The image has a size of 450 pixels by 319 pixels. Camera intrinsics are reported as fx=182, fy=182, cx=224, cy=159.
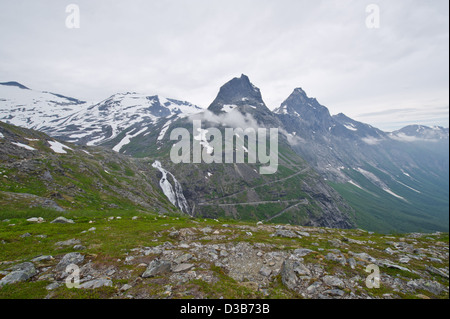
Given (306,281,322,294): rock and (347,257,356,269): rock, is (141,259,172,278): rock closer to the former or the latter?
(306,281,322,294): rock

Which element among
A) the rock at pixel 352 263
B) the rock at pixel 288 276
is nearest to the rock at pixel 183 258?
the rock at pixel 288 276

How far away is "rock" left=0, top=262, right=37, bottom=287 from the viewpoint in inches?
456

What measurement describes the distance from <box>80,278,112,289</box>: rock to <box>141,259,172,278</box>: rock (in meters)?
2.20

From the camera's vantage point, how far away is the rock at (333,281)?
13297 millimetres

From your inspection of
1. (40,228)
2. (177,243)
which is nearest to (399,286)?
(177,243)

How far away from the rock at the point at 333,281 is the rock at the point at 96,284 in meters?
15.3

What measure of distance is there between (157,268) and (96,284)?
391cm

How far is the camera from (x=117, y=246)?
18.4m

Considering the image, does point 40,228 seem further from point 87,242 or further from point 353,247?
point 353,247

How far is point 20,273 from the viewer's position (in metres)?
12.3

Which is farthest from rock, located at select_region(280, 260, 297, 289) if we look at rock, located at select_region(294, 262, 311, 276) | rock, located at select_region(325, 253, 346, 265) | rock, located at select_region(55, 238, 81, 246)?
rock, located at select_region(55, 238, 81, 246)

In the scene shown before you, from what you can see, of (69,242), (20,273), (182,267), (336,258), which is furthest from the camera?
(69,242)

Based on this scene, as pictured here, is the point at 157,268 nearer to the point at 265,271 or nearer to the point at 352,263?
the point at 265,271

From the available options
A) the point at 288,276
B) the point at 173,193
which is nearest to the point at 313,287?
the point at 288,276
